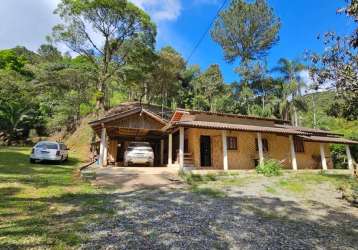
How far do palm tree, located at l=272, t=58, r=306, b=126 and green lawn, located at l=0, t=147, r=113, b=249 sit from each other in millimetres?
30163

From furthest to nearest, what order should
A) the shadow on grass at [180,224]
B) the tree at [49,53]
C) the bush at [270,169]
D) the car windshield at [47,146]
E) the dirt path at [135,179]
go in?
1. the tree at [49,53]
2. the car windshield at [47,146]
3. the bush at [270,169]
4. the dirt path at [135,179]
5. the shadow on grass at [180,224]

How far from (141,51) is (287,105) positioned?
20046 millimetres

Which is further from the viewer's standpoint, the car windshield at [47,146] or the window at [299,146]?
the window at [299,146]

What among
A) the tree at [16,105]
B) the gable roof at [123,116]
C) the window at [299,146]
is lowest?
the window at [299,146]

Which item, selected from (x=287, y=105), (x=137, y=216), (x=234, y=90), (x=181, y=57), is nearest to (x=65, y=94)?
(x=181, y=57)

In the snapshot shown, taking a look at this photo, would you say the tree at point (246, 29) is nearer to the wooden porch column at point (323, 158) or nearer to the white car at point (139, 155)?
the wooden porch column at point (323, 158)

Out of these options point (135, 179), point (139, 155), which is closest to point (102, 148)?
point (139, 155)

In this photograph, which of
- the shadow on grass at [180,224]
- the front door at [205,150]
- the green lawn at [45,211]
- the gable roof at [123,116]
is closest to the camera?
the green lawn at [45,211]

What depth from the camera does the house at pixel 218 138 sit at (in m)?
17.9

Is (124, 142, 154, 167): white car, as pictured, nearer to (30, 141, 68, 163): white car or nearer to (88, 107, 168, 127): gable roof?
(88, 107, 168, 127): gable roof

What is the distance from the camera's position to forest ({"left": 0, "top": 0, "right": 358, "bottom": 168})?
85.9 feet

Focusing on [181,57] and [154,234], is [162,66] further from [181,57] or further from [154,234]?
[154,234]

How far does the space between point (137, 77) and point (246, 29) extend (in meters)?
17.6

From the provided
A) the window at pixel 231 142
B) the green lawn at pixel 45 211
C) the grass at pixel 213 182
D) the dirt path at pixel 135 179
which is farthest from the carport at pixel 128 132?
the green lawn at pixel 45 211
